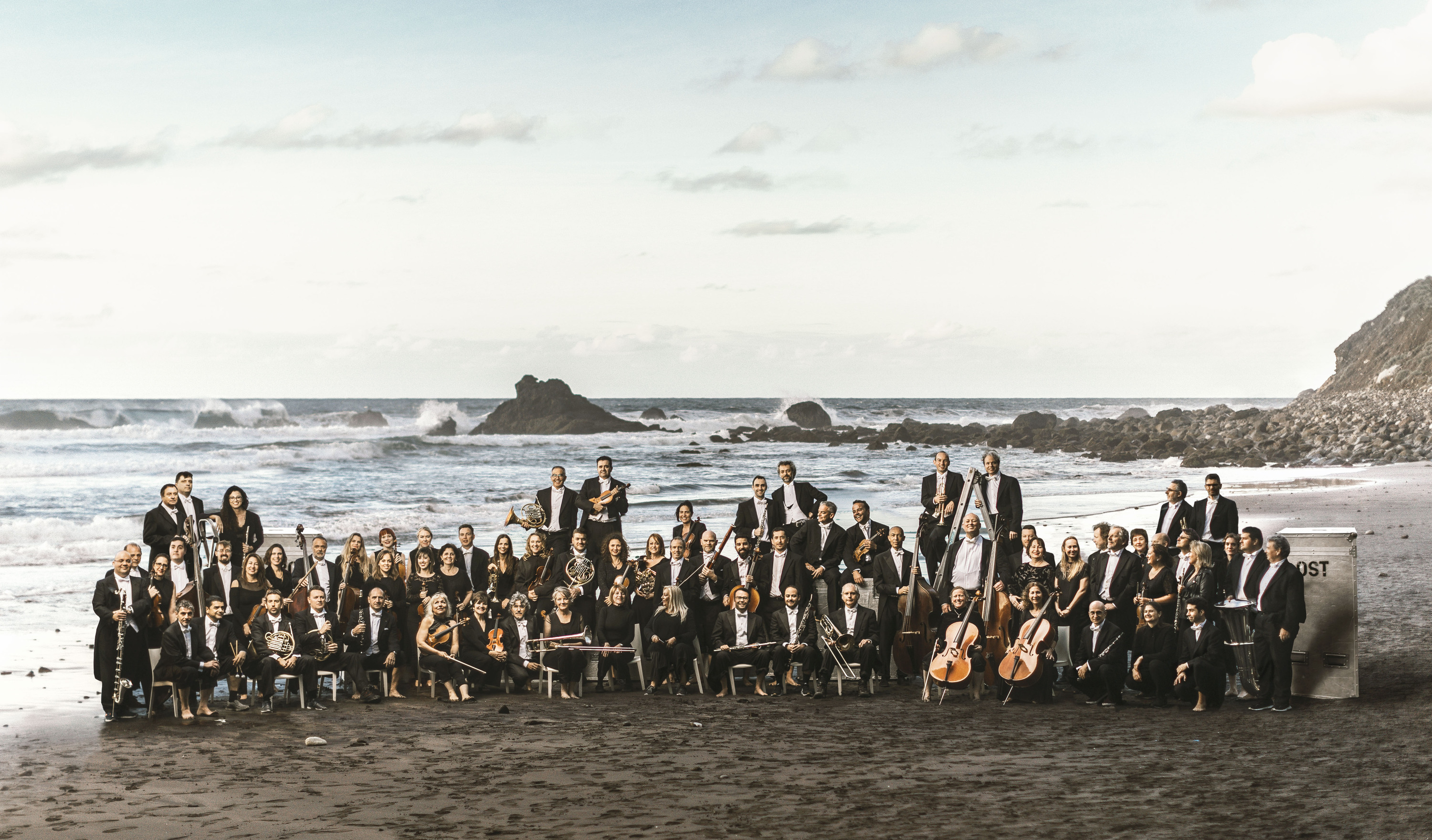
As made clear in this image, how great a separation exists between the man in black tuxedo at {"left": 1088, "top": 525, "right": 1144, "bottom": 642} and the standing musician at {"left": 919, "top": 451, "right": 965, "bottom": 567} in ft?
4.50

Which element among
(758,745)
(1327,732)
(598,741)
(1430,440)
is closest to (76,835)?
(598,741)

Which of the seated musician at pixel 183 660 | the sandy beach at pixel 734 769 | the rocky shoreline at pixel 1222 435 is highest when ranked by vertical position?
the rocky shoreline at pixel 1222 435

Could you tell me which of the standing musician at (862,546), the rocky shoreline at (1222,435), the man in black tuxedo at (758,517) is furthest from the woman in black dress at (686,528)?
the rocky shoreline at (1222,435)

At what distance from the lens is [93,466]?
36.7 metres

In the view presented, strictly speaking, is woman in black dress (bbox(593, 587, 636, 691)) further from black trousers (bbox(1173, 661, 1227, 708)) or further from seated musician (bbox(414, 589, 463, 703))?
black trousers (bbox(1173, 661, 1227, 708))

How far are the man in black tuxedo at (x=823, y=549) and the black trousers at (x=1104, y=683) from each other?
211 cm

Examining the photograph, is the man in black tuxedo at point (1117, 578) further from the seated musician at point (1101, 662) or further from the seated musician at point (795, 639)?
the seated musician at point (795, 639)

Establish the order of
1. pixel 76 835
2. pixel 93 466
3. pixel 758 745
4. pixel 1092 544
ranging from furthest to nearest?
pixel 93 466
pixel 1092 544
pixel 758 745
pixel 76 835

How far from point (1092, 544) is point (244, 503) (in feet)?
40.3

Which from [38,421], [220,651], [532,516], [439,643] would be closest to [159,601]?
[220,651]

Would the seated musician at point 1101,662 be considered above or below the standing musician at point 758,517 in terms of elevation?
below

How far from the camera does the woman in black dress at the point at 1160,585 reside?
32.0 ft

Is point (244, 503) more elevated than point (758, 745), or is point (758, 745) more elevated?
point (244, 503)

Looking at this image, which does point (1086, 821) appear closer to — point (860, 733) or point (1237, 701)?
point (860, 733)
